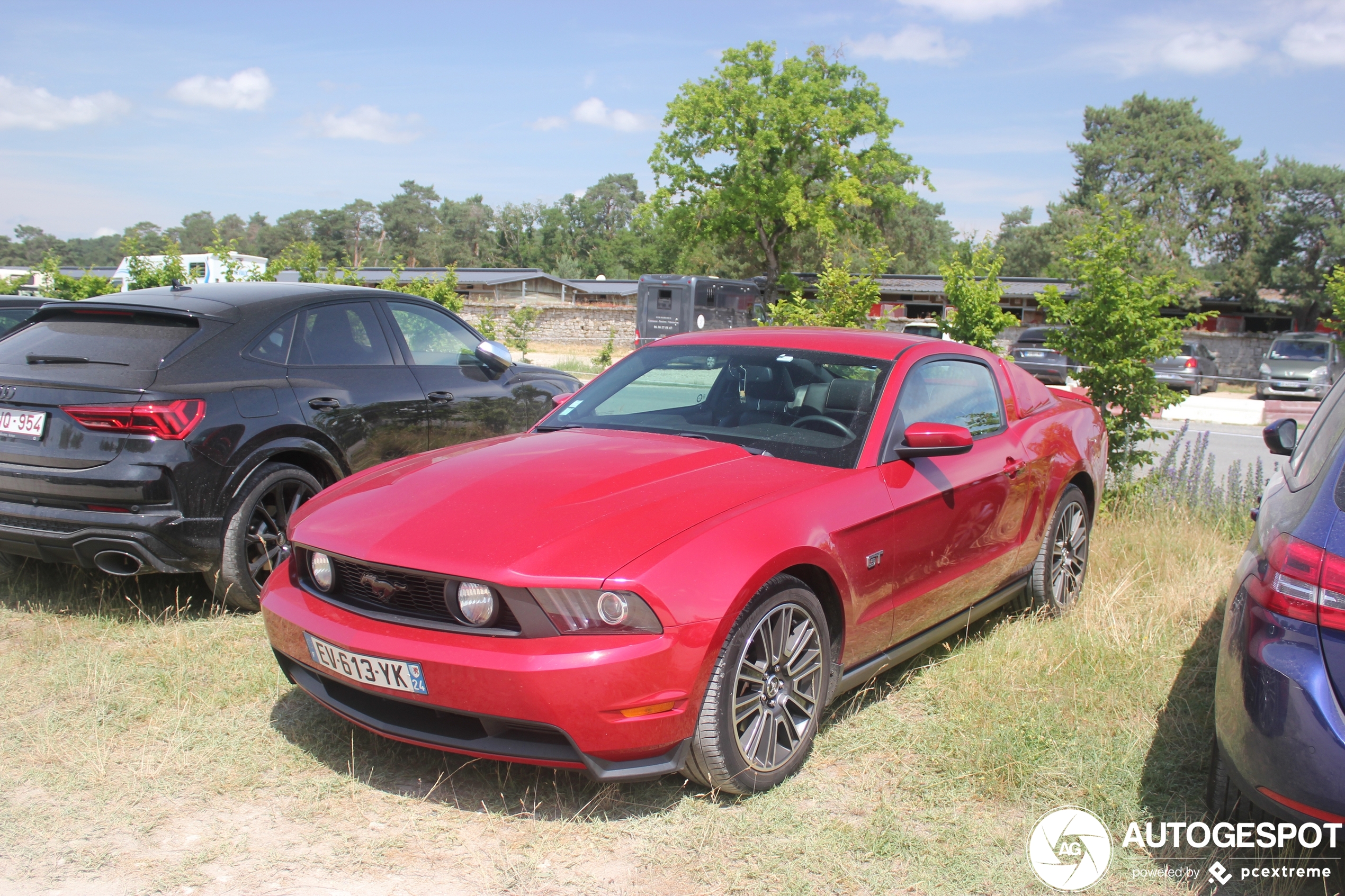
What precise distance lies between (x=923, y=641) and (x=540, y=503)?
180 cm

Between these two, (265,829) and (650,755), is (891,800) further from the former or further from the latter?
(265,829)

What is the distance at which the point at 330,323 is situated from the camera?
5742 millimetres

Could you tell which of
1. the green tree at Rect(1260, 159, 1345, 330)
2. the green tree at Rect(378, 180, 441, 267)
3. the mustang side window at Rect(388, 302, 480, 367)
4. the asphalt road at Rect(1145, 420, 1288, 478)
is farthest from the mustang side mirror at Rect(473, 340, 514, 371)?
the green tree at Rect(378, 180, 441, 267)

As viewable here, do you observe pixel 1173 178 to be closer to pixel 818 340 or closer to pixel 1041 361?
pixel 1041 361

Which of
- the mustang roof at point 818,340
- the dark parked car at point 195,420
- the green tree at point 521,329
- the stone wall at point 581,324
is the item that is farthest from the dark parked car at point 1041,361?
the dark parked car at point 195,420

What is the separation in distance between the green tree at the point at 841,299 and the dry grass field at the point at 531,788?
5919 mm

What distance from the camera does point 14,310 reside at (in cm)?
866

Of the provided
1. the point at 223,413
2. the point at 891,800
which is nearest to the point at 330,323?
the point at 223,413

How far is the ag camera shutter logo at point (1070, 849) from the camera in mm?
2957

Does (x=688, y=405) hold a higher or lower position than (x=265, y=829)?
higher

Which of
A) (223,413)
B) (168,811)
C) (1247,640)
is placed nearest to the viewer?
(1247,640)

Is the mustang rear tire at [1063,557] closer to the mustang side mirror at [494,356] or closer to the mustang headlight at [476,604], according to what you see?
the mustang headlight at [476,604]

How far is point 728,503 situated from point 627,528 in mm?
398

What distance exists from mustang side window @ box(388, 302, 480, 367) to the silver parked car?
25.3 metres
